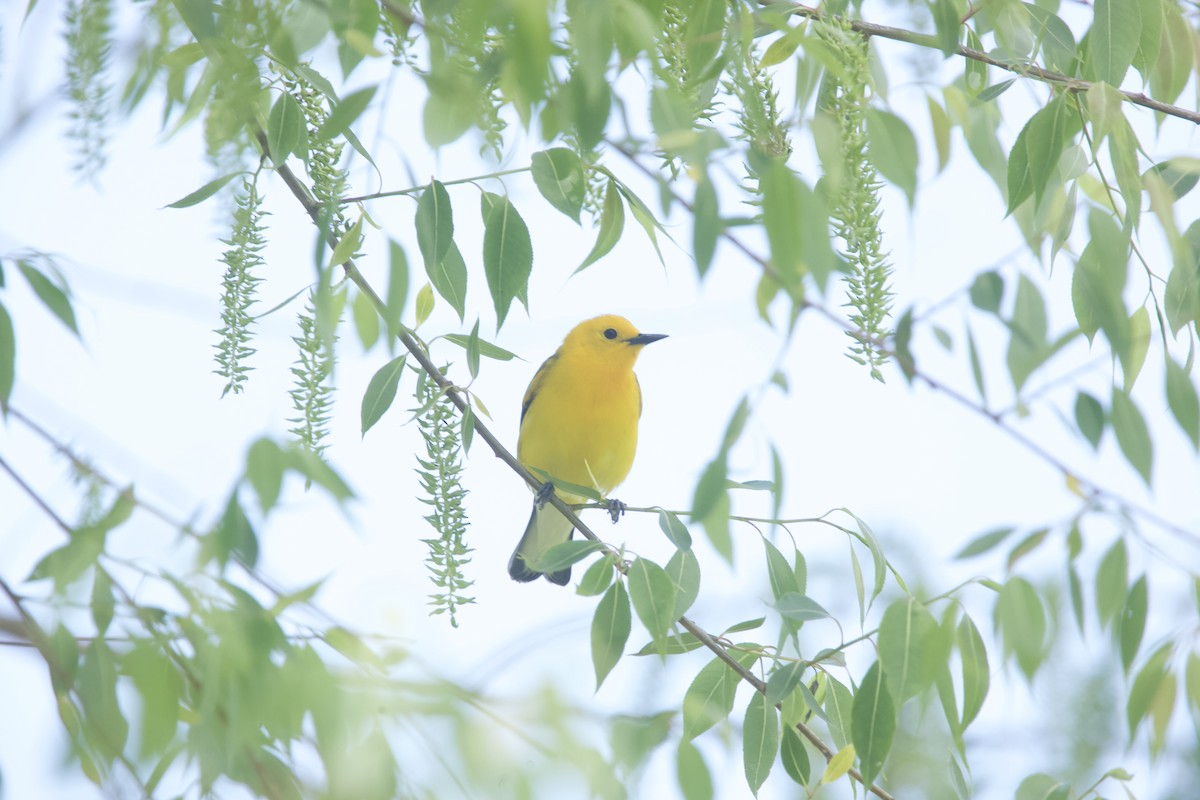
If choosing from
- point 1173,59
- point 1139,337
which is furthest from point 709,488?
point 1173,59

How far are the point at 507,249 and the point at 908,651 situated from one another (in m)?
0.94

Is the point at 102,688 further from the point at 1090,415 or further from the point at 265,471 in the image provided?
the point at 1090,415

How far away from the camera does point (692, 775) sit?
200 cm

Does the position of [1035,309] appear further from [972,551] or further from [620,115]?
[620,115]

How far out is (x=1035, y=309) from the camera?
1.76 m

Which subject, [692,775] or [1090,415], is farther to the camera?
[692,775]

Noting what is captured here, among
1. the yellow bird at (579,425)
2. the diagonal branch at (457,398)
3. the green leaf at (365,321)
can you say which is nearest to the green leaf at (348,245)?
the diagonal branch at (457,398)

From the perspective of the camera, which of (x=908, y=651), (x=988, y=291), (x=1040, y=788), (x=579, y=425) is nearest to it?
(x=988, y=291)

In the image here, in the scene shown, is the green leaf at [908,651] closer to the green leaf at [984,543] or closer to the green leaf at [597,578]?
the green leaf at [984,543]

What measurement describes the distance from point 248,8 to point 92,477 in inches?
26.2

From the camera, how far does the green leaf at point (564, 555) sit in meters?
2.09

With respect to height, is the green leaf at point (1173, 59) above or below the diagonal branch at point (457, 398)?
above

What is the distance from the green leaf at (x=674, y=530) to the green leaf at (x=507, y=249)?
529 millimetres

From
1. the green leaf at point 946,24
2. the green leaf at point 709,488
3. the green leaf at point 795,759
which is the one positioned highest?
the green leaf at point 946,24
